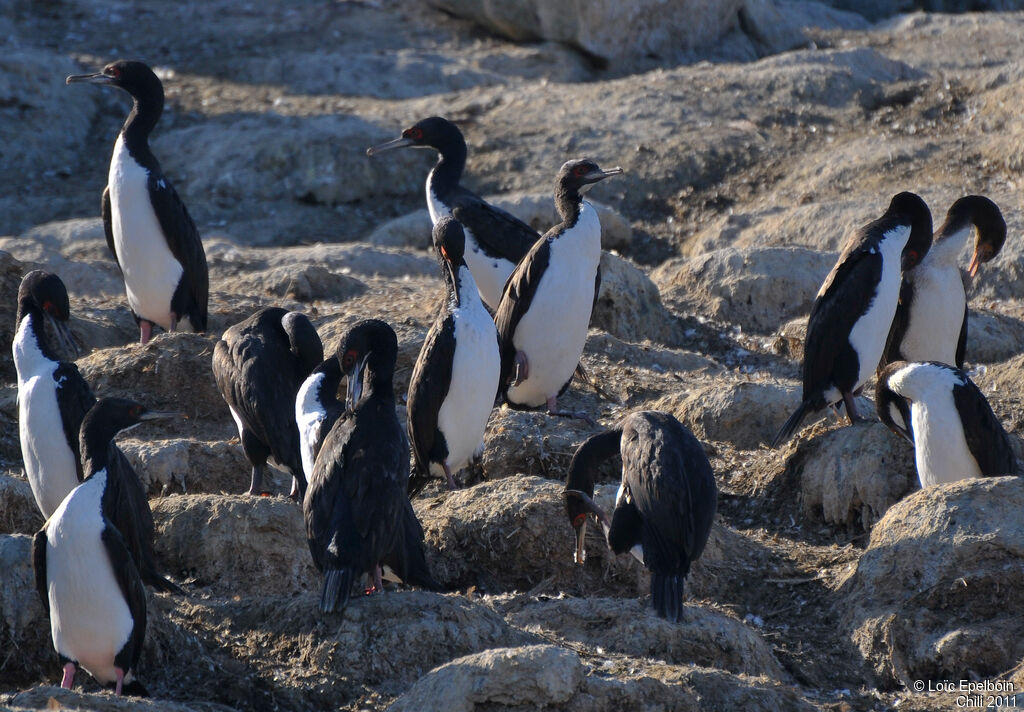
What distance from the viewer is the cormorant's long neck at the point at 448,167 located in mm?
11789

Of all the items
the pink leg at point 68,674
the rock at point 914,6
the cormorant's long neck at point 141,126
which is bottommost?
the pink leg at point 68,674

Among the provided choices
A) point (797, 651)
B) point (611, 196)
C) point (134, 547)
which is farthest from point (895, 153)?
point (134, 547)

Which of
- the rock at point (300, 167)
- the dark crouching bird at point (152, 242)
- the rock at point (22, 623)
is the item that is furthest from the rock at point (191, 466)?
the rock at point (300, 167)

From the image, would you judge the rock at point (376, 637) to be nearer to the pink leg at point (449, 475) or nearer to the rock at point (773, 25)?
the pink leg at point (449, 475)

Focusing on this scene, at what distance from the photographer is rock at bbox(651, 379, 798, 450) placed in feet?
31.2

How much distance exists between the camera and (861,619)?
7.10 metres

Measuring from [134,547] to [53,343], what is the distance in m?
3.98

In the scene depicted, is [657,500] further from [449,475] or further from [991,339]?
[991,339]

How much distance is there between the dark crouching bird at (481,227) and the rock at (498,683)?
597cm

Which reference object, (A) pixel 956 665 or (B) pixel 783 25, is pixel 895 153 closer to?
(B) pixel 783 25

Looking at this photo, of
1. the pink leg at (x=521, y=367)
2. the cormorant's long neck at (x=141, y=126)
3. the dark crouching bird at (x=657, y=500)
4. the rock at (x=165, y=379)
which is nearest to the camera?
Result: the dark crouching bird at (x=657, y=500)

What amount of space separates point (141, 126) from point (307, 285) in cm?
210

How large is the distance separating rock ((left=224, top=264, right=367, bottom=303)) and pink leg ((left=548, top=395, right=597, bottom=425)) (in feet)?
10.6

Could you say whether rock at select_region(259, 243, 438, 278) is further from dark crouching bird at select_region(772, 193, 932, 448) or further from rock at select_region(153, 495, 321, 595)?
rock at select_region(153, 495, 321, 595)
